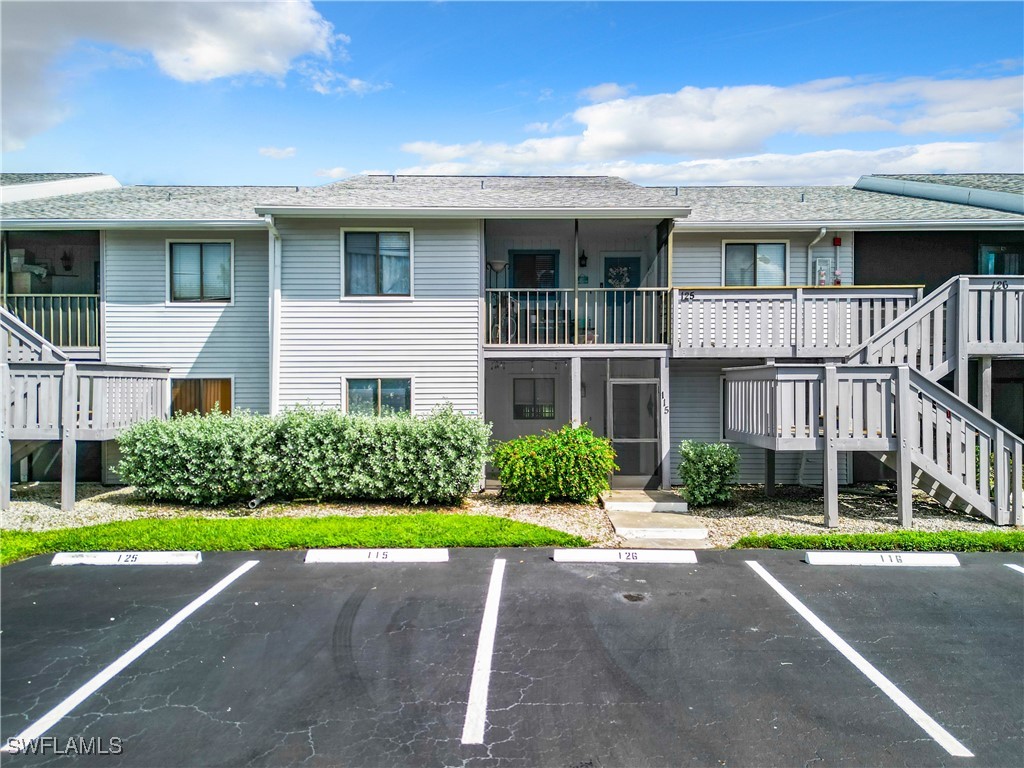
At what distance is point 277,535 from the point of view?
786 cm

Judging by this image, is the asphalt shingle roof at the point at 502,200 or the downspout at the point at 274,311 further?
the asphalt shingle roof at the point at 502,200

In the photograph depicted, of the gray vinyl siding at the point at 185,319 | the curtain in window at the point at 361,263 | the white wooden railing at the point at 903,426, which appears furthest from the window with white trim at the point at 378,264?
the white wooden railing at the point at 903,426

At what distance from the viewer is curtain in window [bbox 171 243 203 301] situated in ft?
40.3

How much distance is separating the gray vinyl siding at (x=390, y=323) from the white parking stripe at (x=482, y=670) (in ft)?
19.2

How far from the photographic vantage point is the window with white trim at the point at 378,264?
11.8 meters

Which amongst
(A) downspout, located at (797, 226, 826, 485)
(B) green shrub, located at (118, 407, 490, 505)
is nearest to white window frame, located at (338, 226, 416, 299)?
(B) green shrub, located at (118, 407, 490, 505)

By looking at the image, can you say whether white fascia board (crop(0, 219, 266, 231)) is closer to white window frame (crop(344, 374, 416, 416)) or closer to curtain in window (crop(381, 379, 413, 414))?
white window frame (crop(344, 374, 416, 416))

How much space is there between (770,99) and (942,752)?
15.3 meters

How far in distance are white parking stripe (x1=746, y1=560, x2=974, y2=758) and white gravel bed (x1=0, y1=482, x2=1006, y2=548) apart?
81.4 inches

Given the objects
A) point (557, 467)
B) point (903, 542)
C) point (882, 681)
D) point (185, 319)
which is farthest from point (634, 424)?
point (185, 319)

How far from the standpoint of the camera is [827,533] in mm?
8148

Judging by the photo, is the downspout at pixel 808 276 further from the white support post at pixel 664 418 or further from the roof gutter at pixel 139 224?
the roof gutter at pixel 139 224

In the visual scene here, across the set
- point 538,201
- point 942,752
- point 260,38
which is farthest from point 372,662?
point 260,38

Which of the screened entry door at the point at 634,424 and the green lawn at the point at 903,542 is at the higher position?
the screened entry door at the point at 634,424
